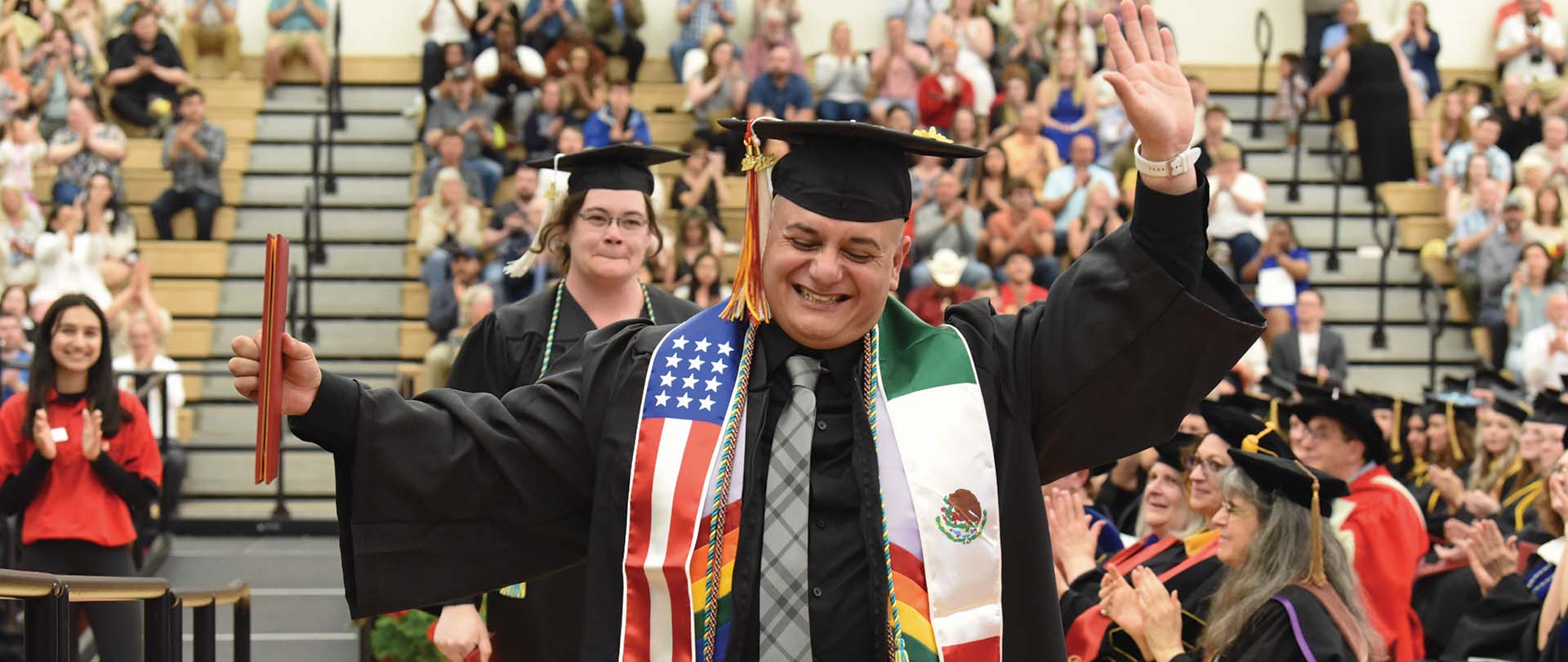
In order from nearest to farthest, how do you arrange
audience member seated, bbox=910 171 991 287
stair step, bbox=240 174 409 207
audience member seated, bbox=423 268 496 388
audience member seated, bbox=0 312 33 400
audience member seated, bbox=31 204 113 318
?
audience member seated, bbox=0 312 33 400 → audience member seated, bbox=423 268 496 388 → audience member seated, bbox=31 204 113 318 → audience member seated, bbox=910 171 991 287 → stair step, bbox=240 174 409 207

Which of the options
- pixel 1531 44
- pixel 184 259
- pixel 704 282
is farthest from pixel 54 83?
pixel 1531 44

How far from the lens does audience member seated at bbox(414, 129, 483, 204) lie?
15.4m

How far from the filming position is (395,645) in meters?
9.01

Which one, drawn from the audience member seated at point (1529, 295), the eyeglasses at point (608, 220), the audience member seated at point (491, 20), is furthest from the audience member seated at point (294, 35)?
the eyeglasses at point (608, 220)

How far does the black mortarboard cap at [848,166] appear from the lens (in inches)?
148

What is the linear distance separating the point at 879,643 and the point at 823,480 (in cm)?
33

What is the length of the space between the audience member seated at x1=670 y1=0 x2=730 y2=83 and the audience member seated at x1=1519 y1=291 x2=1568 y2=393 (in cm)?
741

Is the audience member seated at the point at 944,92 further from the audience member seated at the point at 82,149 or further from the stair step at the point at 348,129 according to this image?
the audience member seated at the point at 82,149

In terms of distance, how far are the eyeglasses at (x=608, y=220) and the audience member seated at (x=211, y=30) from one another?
1189cm

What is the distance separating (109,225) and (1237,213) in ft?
28.6

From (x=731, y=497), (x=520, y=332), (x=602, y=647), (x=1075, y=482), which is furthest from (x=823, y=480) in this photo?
(x=1075, y=482)

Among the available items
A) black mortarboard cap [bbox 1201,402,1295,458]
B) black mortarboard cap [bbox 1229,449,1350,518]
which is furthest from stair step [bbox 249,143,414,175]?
black mortarboard cap [bbox 1229,449,1350,518]

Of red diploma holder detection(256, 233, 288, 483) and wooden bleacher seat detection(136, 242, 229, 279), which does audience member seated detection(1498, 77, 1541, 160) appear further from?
red diploma holder detection(256, 233, 288, 483)

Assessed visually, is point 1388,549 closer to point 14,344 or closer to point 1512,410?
point 1512,410
